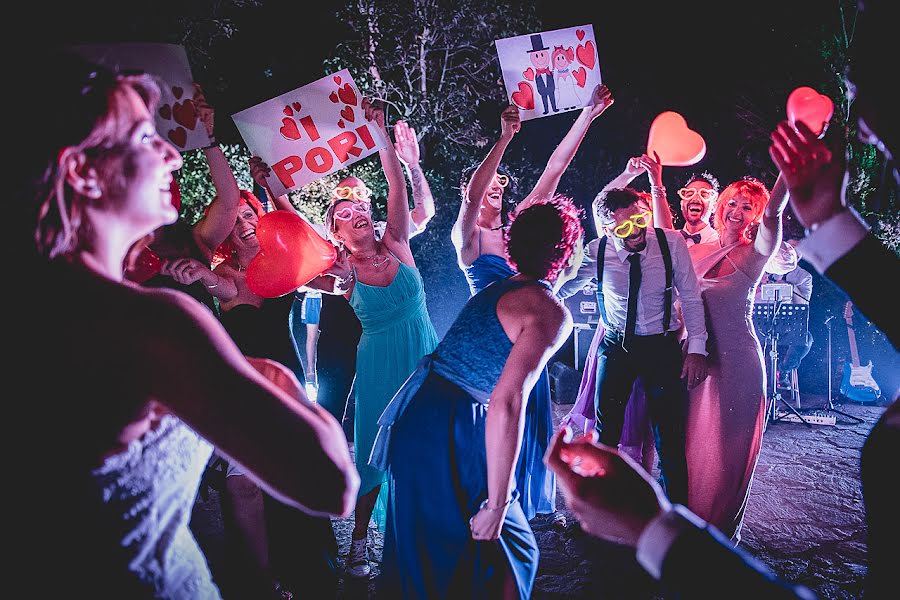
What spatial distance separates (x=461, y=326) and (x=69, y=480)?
1660 mm

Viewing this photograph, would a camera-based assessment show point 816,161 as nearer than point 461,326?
Yes

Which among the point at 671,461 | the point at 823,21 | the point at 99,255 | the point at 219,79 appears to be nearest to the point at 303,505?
the point at 99,255

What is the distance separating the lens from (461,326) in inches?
100

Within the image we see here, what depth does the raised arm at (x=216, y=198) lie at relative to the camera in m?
3.55

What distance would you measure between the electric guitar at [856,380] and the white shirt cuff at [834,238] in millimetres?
9032

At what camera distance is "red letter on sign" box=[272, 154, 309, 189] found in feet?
14.3

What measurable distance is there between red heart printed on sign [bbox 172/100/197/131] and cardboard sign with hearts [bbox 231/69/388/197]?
1.66 feet

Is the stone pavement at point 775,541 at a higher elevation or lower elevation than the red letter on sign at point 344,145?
lower

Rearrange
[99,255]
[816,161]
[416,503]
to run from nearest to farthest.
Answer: [99,255]
[816,161]
[416,503]

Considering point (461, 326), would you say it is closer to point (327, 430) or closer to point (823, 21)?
point (327, 430)

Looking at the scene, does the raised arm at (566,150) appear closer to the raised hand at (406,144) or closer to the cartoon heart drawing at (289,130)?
the raised hand at (406,144)

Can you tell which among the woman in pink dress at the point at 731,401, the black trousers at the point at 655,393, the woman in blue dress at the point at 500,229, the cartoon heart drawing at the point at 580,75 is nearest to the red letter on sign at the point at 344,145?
the woman in blue dress at the point at 500,229

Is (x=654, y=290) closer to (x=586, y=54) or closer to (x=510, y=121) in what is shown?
(x=510, y=121)

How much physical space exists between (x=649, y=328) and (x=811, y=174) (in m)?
2.72
